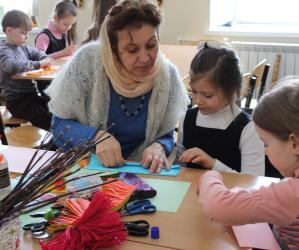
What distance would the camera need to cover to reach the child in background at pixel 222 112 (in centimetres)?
144

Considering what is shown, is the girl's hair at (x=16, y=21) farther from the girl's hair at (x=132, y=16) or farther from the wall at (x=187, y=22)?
the girl's hair at (x=132, y=16)

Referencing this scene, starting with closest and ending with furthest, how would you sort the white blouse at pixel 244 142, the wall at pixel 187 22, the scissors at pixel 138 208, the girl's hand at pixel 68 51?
the scissors at pixel 138 208
the white blouse at pixel 244 142
the girl's hand at pixel 68 51
the wall at pixel 187 22

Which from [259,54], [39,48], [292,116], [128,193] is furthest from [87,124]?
[259,54]

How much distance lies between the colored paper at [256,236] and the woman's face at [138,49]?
0.74 meters

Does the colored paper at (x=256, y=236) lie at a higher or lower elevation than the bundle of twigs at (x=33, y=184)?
lower

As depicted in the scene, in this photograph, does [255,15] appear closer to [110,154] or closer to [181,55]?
[181,55]

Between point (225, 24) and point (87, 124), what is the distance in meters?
3.08

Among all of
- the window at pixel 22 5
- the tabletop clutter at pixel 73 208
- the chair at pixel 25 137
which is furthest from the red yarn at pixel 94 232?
the window at pixel 22 5

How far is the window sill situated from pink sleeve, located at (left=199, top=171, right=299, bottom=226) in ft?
10.8

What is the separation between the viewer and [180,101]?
160 centimetres

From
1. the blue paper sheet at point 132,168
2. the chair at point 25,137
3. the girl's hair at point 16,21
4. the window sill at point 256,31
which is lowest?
the chair at point 25,137

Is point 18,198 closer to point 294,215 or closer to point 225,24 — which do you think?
point 294,215

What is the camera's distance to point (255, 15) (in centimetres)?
415

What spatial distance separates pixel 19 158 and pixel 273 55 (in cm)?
311
